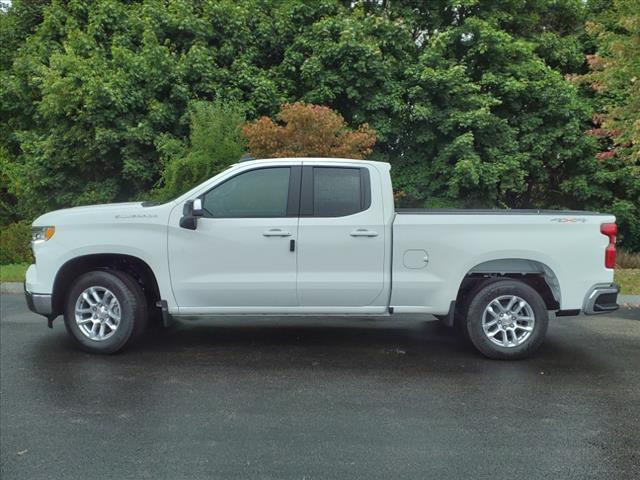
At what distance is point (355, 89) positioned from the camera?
13.5 m

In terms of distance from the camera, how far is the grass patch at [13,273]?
1104 centimetres

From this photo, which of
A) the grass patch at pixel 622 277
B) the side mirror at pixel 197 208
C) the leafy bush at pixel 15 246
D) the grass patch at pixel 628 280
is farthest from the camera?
the leafy bush at pixel 15 246

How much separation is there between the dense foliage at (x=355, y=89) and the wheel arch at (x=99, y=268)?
608 centimetres

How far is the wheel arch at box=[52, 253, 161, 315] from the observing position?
6.11 m

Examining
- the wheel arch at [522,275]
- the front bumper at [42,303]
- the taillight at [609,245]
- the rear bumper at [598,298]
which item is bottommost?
the front bumper at [42,303]

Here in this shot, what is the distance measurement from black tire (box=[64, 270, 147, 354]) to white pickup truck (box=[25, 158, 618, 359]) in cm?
1

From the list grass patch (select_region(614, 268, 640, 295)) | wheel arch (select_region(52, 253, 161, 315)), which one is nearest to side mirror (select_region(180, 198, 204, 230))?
wheel arch (select_region(52, 253, 161, 315))

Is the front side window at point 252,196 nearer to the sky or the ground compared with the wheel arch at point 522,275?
nearer to the sky

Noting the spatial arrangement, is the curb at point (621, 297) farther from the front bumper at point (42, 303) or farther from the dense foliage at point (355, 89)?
the front bumper at point (42, 303)

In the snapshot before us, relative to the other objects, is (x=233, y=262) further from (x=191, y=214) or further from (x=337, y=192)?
(x=337, y=192)

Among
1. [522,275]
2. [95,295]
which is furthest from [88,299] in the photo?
[522,275]

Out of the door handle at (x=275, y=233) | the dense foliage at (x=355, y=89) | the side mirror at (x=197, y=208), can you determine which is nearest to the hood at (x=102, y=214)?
the side mirror at (x=197, y=208)

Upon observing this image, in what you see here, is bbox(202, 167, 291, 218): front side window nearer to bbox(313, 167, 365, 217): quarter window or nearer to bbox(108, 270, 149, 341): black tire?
bbox(313, 167, 365, 217): quarter window

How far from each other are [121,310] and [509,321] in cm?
390
